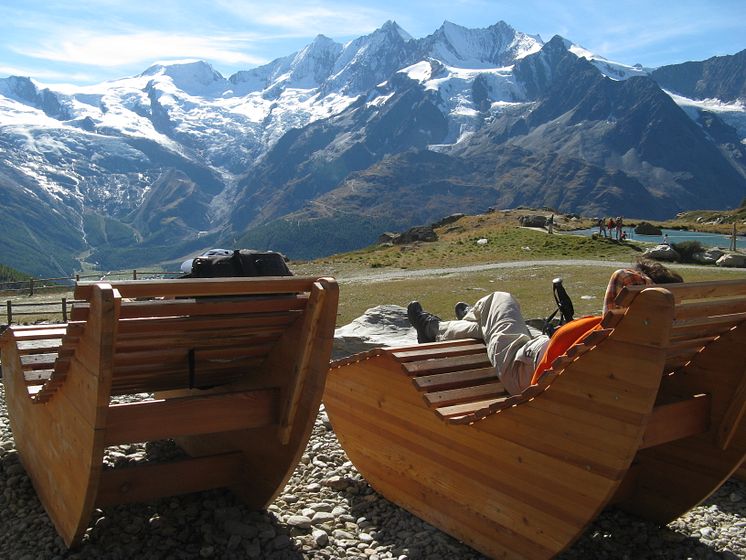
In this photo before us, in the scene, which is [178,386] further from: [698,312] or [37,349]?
[698,312]

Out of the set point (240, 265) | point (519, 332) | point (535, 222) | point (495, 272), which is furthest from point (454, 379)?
point (535, 222)

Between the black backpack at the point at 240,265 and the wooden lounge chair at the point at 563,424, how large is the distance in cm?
356

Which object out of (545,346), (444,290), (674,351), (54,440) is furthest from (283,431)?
(444,290)

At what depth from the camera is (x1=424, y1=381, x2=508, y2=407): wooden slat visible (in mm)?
6931

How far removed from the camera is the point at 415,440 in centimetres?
710

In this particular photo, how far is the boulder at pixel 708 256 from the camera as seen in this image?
38938mm

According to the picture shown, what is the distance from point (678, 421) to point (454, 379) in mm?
2149

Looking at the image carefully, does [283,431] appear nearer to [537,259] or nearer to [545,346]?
[545,346]

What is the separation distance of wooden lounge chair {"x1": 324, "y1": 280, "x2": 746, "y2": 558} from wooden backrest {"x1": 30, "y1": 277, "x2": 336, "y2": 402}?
59.6 inches

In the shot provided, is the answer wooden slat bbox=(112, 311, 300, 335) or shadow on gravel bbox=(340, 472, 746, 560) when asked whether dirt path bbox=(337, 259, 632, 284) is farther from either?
wooden slat bbox=(112, 311, 300, 335)

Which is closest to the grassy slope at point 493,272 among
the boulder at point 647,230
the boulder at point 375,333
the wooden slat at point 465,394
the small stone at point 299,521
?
the boulder at point 375,333

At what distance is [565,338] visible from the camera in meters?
6.40

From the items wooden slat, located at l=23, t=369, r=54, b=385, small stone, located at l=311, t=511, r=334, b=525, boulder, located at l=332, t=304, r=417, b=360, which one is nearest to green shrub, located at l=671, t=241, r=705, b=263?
boulder, located at l=332, t=304, r=417, b=360

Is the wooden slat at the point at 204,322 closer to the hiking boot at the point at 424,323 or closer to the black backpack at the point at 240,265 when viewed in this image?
the hiking boot at the point at 424,323
